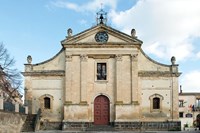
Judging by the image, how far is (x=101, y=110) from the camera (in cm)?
4091

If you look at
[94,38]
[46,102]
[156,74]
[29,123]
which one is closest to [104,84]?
[94,38]

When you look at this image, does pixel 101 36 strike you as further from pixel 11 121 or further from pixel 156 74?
pixel 11 121

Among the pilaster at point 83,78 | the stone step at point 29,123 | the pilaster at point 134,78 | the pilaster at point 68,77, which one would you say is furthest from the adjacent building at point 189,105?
the stone step at point 29,123

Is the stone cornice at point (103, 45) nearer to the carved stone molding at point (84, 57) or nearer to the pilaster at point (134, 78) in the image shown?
the carved stone molding at point (84, 57)

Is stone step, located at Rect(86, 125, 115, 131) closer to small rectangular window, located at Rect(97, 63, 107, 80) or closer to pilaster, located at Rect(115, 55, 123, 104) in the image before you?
pilaster, located at Rect(115, 55, 123, 104)

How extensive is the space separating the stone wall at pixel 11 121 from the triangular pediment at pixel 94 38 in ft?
29.7

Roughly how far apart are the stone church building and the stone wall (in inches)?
167

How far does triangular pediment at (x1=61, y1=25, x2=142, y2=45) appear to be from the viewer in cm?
4091

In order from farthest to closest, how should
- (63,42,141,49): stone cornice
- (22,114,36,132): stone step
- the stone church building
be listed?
(63,42,141,49): stone cornice < the stone church building < (22,114,36,132): stone step

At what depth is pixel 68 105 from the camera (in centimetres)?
4025

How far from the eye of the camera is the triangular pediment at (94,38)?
1610 inches

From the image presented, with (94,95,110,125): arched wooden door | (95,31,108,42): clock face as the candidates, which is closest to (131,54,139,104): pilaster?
(94,95,110,125): arched wooden door

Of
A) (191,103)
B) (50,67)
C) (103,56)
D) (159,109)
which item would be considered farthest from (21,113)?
(191,103)

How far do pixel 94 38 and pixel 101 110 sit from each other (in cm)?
734
